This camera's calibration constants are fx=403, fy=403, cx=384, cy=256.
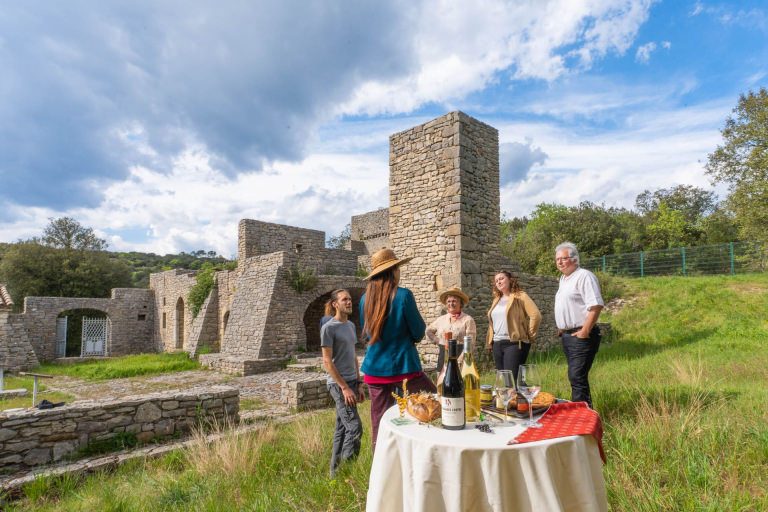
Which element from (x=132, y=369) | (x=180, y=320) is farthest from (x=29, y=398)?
(x=180, y=320)

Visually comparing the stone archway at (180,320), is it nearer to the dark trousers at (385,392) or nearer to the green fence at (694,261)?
the green fence at (694,261)

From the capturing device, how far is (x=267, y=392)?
29.4 ft

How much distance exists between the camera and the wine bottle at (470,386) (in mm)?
2074

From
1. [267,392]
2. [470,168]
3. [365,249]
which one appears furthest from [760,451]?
[365,249]

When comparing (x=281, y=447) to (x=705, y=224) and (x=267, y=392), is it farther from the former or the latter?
(x=705, y=224)

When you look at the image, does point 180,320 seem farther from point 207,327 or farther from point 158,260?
point 158,260

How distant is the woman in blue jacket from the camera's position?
2771 millimetres

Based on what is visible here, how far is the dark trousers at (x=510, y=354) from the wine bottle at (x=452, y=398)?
8.82 feet

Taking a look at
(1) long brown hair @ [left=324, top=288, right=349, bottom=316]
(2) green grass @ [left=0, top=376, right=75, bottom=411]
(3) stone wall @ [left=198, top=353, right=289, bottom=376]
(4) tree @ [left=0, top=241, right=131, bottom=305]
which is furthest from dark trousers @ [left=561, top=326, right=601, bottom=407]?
(4) tree @ [left=0, top=241, right=131, bottom=305]

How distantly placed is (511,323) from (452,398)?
2.85 meters

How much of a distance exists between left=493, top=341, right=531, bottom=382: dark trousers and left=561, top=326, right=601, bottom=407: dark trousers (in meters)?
0.92

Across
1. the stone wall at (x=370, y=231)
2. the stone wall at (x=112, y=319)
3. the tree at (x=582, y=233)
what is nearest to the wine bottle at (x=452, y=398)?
the stone wall at (x=370, y=231)

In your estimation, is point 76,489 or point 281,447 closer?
point 76,489

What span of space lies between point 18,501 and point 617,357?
9125 mm
